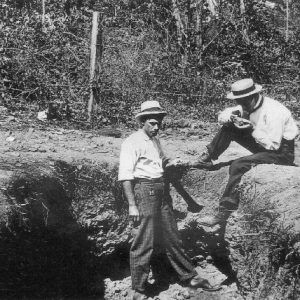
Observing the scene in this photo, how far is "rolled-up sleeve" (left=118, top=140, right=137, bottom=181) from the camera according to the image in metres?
4.25

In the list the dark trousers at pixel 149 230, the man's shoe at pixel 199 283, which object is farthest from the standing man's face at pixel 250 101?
the man's shoe at pixel 199 283

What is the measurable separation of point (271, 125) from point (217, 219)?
1.19m

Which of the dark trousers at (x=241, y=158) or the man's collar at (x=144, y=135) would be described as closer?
the man's collar at (x=144, y=135)

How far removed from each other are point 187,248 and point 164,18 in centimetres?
528

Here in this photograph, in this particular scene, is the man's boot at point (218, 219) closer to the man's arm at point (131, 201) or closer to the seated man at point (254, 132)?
the seated man at point (254, 132)

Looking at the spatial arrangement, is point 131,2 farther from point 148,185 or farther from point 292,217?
point 292,217

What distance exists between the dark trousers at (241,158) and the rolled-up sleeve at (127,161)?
1079 mm

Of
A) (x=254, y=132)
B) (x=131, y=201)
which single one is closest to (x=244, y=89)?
(x=254, y=132)

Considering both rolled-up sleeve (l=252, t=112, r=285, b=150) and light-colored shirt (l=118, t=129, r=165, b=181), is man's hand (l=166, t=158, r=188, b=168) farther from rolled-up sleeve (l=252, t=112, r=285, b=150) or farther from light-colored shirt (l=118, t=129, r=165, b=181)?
rolled-up sleeve (l=252, t=112, r=285, b=150)

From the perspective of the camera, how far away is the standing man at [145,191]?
169 inches

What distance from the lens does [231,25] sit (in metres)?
8.93

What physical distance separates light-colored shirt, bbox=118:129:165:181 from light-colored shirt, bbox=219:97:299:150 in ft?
3.06

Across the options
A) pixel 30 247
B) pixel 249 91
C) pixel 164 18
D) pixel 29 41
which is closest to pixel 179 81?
pixel 164 18

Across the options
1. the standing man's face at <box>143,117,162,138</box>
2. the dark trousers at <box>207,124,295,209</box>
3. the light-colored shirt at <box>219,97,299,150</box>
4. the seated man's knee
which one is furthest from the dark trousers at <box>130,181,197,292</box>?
the light-colored shirt at <box>219,97,299,150</box>
